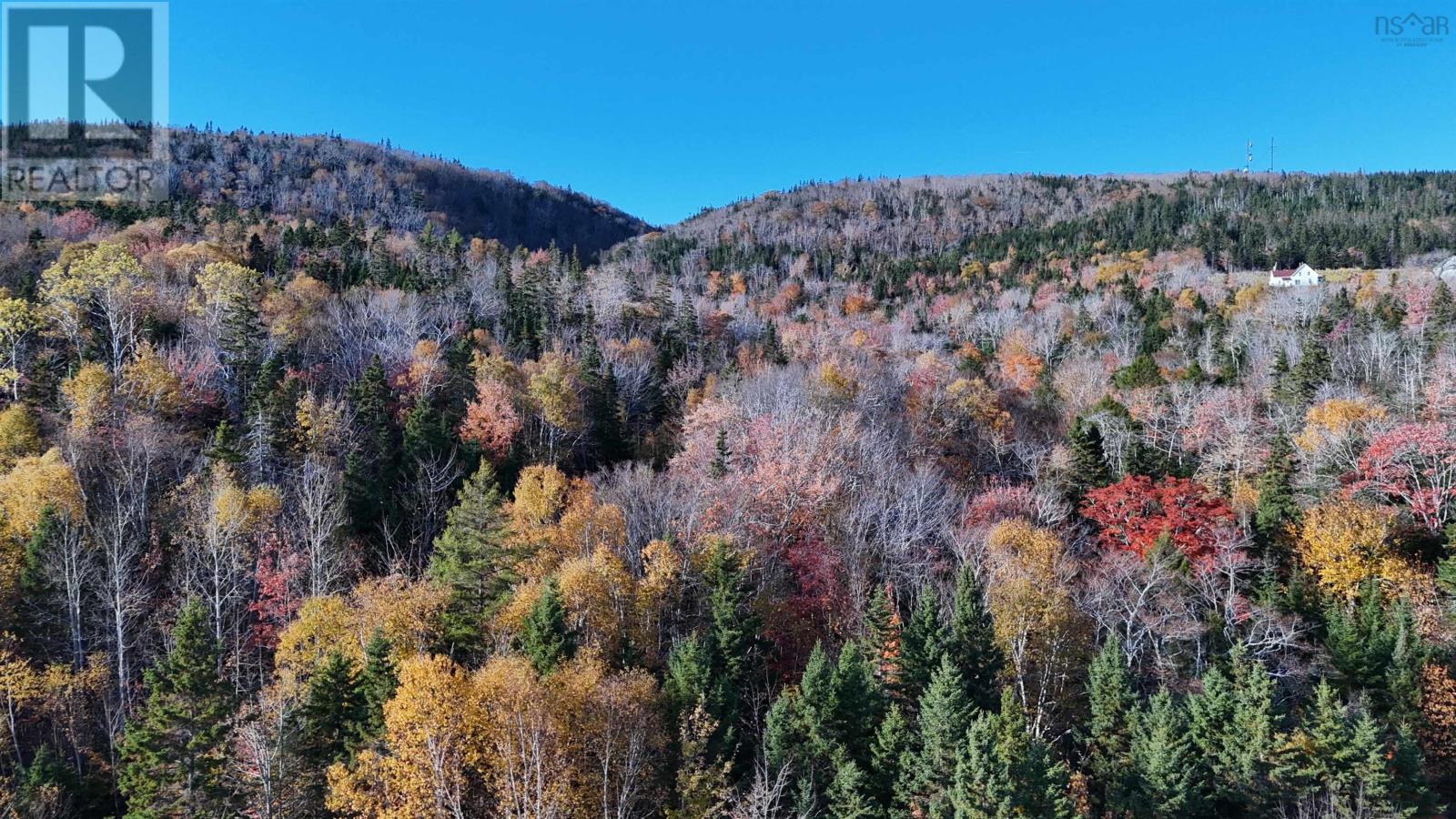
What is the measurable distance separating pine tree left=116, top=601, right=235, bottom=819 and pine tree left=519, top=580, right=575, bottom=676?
375 inches

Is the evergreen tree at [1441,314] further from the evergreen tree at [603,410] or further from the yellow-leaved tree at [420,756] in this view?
the yellow-leaved tree at [420,756]

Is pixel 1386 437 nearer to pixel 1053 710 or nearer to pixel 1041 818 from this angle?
pixel 1053 710

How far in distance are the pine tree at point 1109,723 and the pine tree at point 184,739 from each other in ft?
99.3

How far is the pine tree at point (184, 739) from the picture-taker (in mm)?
21922

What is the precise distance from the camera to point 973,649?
2873cm

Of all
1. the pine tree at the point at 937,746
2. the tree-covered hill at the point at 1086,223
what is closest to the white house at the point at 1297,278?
the tree-covered hill at the point at 1086,223

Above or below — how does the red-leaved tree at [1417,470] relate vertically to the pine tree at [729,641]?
above

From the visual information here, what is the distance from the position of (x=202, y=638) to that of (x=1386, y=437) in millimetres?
55937

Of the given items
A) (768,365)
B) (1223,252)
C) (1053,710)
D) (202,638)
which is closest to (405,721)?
(202,638)

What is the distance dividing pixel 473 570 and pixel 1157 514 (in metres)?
35.3

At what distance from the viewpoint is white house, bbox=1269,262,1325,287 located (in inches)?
3712

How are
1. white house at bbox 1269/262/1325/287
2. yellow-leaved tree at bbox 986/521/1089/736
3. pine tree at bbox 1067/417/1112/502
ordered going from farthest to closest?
white house at bbox 1269/262/1325/287 → pine tree at bbox 1067/417/1112/502 → yellow-leaved tree at bbox 986/521/1089/736

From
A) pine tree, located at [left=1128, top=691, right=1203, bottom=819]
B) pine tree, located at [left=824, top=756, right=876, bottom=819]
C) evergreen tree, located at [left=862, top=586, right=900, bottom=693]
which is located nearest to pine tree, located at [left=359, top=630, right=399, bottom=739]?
pine tree, located at [left=824, top=756, right=876, bottom=819]

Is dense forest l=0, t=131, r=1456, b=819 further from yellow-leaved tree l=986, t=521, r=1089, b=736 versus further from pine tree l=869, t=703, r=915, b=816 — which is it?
yellow-leaved tree l=986, t=521, r=1089, b=736
